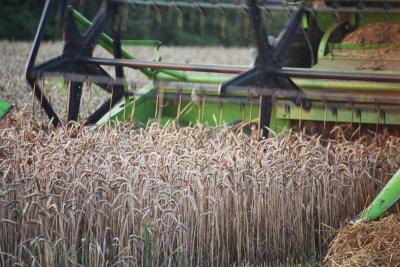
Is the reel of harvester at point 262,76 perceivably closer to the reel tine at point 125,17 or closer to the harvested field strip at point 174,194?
the reel tine at point 125,17

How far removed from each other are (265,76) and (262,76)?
0.07 feet

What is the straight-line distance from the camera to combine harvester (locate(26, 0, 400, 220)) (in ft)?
21.4

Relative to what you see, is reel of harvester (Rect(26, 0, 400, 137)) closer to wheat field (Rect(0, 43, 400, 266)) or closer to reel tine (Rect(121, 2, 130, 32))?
reel tine (Rect(121, 2, 130, 32))

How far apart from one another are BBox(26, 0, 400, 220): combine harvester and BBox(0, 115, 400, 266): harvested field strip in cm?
34

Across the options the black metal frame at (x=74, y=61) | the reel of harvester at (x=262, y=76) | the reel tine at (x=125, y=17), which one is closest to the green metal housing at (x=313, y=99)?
the reel of harvester at (x=262, y=76)

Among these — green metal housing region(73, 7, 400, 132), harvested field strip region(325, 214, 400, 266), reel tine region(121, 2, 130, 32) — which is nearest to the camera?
harvested field strip region(325, 214, 400, 266)

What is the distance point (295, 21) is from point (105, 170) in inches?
83.3

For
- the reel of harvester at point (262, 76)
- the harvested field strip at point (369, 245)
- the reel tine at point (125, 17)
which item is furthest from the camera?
the reel tine at point (125, 17)

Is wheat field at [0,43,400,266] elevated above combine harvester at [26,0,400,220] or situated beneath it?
situated beneath

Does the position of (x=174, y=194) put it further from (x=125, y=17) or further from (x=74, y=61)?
(x=74, y=61)

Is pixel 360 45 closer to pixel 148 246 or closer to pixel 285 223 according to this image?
pixel 285 223

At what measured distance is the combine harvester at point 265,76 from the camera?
6523 mm

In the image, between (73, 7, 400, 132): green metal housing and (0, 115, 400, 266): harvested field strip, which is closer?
(0, 115, 400, 266): harvested field strip

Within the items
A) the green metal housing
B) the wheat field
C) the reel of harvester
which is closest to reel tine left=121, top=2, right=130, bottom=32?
the reel of harvester
